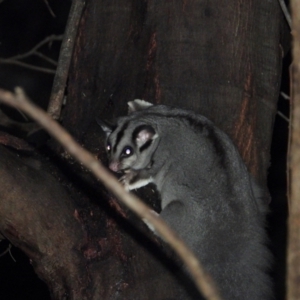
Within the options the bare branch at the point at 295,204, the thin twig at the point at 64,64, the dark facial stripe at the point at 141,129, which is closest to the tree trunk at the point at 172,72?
the thin twig at the point at 64,64

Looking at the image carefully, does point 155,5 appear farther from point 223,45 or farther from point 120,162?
point 120,162

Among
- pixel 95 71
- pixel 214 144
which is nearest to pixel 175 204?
pixel 214 144

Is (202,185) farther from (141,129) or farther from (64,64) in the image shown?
(64,64)

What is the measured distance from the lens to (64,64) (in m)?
3.74

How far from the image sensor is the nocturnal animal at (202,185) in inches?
118

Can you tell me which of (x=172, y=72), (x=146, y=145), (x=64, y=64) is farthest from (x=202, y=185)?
(x=64, y=64)

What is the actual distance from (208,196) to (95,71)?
3.40 ft

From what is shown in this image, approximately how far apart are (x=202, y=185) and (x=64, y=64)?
1190mm

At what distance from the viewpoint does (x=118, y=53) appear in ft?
11.9

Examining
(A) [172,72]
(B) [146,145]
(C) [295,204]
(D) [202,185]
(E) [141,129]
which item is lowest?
(D) [202,185]

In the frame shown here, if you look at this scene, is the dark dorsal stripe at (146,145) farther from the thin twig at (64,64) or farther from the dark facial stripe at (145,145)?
the thin twig at (64,64)

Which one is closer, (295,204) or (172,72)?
(295,204)

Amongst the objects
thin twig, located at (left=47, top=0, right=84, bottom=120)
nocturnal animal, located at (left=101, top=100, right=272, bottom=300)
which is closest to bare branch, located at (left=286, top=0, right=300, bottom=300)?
nocturnal animal, located at (left=101, top=100, right=272, bottom=300)

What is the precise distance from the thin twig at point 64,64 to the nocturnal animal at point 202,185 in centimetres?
44
